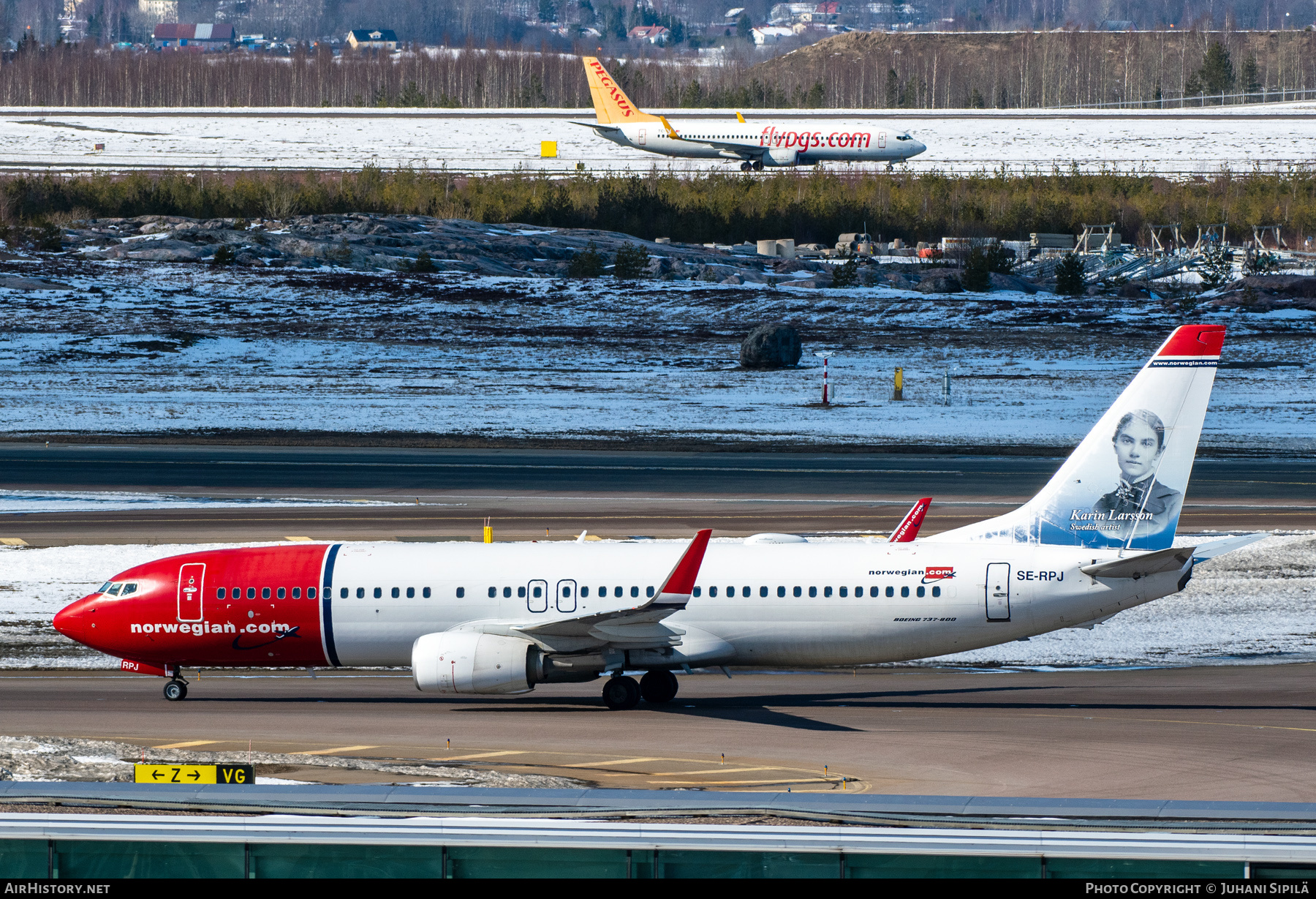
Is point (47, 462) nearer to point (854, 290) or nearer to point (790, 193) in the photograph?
point (854, 290)

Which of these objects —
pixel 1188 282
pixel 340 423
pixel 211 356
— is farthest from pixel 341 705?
pixel 1188 282

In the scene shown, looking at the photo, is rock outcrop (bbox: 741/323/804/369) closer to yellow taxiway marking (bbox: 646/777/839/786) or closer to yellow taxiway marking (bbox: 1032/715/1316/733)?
yellow taxiway marking (bbox: 1032/715/1316/733)

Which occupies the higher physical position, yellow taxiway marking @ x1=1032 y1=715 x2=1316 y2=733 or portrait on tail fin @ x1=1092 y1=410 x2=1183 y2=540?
portrait on tail fin @ x1=1092 y1=410 x2=1183 y2=540

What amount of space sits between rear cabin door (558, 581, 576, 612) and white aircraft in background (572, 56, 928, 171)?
124 m

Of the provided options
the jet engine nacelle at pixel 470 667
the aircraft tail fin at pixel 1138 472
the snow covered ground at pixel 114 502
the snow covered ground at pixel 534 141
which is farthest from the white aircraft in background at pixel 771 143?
the jet engine nacelle at pixel 470 667

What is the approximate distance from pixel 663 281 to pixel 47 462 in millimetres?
54672

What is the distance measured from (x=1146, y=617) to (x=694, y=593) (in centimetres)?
1479

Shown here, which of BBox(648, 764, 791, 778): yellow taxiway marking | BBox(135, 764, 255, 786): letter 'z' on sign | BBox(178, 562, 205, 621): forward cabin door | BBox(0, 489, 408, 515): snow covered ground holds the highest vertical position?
BBox(135, 764, 255, 786): letter 'z' on sign

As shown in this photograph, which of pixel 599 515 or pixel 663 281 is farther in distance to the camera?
pixel 663 281

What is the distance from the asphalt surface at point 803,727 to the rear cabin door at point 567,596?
2.22m

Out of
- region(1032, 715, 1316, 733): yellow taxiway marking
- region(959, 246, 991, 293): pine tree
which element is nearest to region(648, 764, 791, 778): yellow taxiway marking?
region(1032, 715, 1316, 733): yellow taxiway marking

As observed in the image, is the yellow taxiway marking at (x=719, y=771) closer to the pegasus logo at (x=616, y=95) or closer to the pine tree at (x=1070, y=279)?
the pine tree at (x=1070, y=279)

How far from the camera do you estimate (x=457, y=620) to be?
32531 mm

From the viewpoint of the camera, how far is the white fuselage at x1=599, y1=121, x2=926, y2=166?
15075 cm
